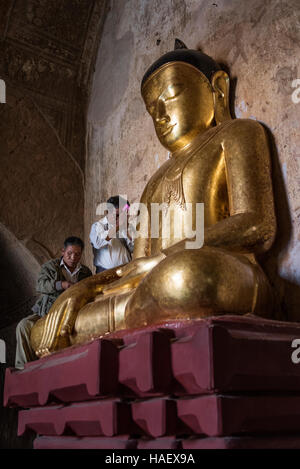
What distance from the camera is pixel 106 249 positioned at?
295 centimetres

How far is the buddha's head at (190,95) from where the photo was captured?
2.43 metres

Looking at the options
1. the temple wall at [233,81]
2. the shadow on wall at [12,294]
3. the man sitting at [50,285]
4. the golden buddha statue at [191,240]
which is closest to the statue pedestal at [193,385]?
the golden buddha statue at [191,240]

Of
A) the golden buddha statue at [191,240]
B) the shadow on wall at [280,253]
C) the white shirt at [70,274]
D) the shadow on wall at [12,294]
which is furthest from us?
the shadow on wall at [12,294]

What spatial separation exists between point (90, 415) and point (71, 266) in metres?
1.44

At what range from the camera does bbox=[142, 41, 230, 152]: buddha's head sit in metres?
2.43

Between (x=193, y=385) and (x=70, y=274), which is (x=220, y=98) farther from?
(x=193, y=385)

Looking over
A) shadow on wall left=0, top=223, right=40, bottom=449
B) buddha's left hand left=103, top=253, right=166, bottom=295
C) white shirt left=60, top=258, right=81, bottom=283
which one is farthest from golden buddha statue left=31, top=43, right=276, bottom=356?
shadow on wall left=0, top=223, right=40, bottom=449

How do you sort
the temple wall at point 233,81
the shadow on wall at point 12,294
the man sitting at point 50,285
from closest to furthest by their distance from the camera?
the temple wall at point 233,81
the man sitting at point 50,285
the shadow on wall at point 12,294

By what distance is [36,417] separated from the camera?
189 centimetres

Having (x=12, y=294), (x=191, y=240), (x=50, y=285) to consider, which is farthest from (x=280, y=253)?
(x=12, y=294)

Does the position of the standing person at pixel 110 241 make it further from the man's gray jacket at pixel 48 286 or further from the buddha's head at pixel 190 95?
the buddha's head at pixel 190 95

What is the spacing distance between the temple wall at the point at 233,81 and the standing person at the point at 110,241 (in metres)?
0.32

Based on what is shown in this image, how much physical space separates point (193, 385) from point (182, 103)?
160 centimetres

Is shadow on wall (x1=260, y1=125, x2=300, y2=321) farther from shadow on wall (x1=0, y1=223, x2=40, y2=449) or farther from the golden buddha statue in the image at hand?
shadow on wall (x1=0, y1=223, x2=40, y2=449)
